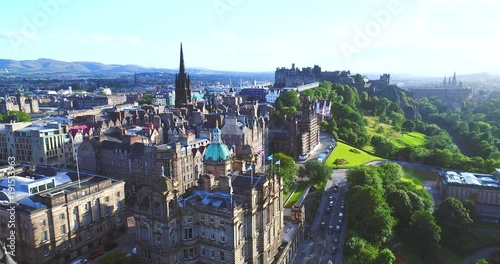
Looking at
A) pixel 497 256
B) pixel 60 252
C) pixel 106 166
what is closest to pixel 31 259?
pixel 60 252

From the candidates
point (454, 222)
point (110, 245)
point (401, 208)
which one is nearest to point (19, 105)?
point (110, 245)

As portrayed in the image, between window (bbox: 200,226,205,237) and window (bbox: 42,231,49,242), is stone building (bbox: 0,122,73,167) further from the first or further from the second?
window (bbox: 200,226,205,237)

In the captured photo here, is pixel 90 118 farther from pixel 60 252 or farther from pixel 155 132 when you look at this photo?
pixel 60 252

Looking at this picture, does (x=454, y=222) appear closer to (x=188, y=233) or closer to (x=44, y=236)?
(x=188, y=233)

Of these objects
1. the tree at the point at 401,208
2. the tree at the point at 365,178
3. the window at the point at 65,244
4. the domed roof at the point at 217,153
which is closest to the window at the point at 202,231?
the domed roof at the point at 217,153

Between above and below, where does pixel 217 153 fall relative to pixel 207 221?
above
